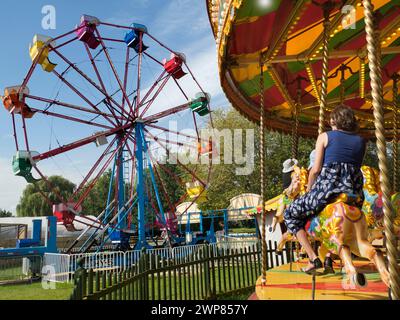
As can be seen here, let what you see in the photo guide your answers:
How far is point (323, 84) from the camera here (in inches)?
118

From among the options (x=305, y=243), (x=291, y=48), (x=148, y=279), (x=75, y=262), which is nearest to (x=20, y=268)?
(x=75, y=262)

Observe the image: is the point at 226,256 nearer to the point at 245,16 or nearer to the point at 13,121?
the point at 245,16

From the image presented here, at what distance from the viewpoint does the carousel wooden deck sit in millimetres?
2834

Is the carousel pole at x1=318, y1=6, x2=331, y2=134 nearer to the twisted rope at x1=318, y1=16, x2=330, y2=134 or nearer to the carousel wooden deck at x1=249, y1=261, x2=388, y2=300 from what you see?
the twisted rope at x1=318, y1=16, x2=330, y2=134

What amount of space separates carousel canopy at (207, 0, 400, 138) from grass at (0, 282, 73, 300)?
19.0 ft

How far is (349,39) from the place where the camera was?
523cm

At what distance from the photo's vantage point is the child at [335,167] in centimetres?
248

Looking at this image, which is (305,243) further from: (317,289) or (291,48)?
(291,48)

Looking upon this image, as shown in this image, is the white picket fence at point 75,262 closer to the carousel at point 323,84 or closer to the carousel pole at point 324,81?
the carousel at point 323,84

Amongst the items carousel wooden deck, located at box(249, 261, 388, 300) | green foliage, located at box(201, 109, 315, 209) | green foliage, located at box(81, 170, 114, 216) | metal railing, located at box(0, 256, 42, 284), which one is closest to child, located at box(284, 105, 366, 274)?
carousel wooden deck, located at box(249, 261, 388, 300)
